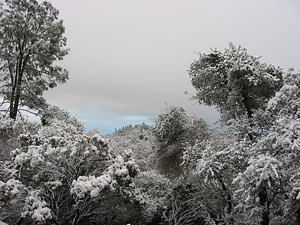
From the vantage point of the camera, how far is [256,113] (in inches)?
278

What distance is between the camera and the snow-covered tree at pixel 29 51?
9266 mm

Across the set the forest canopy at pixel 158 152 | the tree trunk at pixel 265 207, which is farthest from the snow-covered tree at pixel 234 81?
the tree trunk at pixel 265 207

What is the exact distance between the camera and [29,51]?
31.3 ft

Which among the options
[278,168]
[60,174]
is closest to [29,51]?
[60,174]

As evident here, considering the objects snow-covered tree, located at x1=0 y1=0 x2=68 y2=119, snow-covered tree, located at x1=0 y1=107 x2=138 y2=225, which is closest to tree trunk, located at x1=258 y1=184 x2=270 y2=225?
snow-covered tree, located at x1=0 y1=107 x2=138 y2=225

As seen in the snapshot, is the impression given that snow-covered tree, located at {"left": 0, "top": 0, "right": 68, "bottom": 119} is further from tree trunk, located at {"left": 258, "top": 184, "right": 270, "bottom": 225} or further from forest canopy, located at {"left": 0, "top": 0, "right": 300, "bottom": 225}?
tree trunk, located at {"left": 258, "top": 184, "right": 270, "bottom": 225}

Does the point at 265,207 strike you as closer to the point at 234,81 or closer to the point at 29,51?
the point at 234,81

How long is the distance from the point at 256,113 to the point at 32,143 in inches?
275

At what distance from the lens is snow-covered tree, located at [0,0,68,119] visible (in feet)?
30.4

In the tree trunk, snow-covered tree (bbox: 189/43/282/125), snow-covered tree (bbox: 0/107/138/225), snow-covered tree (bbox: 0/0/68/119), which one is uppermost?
snow-covered tree (bbox: 0/0/68/119)

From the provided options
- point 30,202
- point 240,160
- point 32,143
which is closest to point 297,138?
point 240,160

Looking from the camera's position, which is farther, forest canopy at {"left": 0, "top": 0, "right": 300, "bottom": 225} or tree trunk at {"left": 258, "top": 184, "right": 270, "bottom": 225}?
tree trunk at {"left": 258, "top": 184, "right": 270, "bottom": 225}

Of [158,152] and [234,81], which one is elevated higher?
[234,81]

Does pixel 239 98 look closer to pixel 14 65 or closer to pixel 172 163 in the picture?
pixel 172 163
